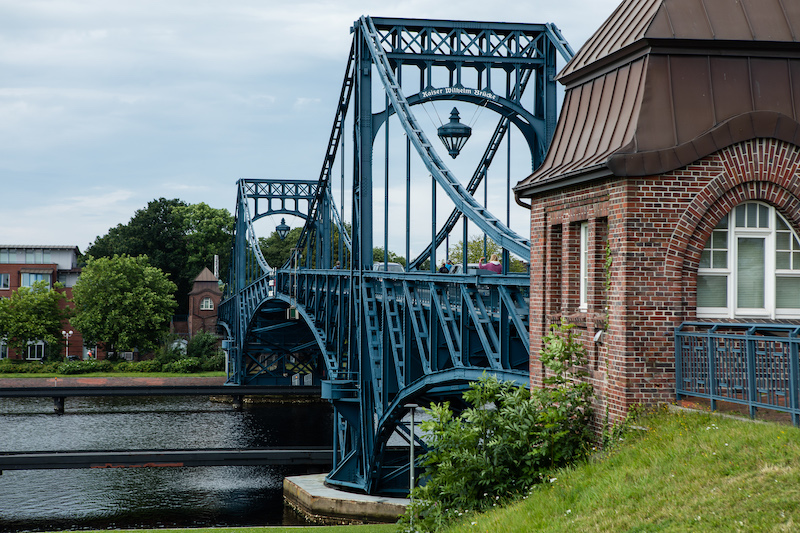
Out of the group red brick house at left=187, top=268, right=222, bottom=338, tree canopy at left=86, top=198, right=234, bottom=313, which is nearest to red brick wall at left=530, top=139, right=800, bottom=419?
A: red brick house at left=187, top=268, right=222, bottom=338

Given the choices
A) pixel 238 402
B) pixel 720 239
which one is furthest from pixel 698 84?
pixel 238 402

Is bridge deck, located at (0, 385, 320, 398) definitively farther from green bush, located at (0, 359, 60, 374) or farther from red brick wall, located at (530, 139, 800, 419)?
red brick wall, located at (530, 139, 800, 419)

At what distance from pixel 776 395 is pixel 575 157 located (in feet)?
14.5

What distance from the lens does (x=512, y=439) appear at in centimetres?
1178

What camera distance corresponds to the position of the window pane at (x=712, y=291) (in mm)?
11320

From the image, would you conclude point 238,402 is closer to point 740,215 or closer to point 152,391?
point 152,391

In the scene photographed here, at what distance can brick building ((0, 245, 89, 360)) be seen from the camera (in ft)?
264

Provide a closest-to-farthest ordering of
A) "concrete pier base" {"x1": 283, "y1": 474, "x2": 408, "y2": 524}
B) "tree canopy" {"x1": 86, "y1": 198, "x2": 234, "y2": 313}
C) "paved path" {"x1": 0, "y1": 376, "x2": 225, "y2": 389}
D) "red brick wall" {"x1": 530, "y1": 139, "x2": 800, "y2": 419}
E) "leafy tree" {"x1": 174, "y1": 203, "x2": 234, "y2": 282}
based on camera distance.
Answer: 1. "red brick wall" {"x1": 530, "y1": 139, "x2": 800, "y2": 419}
2. "concrete pier base" {"x1": 283, "y1": 474, "x2": 408, "y2": 524}
3. "paved path" {"x1": 0, "y1": 376, "x2": 225, "y2": 389}
4. "tree canopy" {"x1": 86, "y1": 198, "x2": 234, "y2": 313}
5. "leafy tree" {"x1": 174, "y1": 203, "x2": 234, "y2": 282}

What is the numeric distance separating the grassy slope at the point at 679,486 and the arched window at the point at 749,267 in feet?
5.55

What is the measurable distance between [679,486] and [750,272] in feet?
11.7

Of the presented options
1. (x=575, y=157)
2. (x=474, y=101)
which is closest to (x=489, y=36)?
(x=474, y=101)

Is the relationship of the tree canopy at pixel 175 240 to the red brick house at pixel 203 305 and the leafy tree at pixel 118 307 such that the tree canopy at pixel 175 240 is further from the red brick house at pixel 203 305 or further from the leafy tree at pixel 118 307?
the leafy tree at pixel 118 307

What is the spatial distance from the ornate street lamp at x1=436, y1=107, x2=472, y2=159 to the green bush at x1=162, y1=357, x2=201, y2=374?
55.1 m

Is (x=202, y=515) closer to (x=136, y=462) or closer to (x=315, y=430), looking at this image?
(x=136, y=462)
